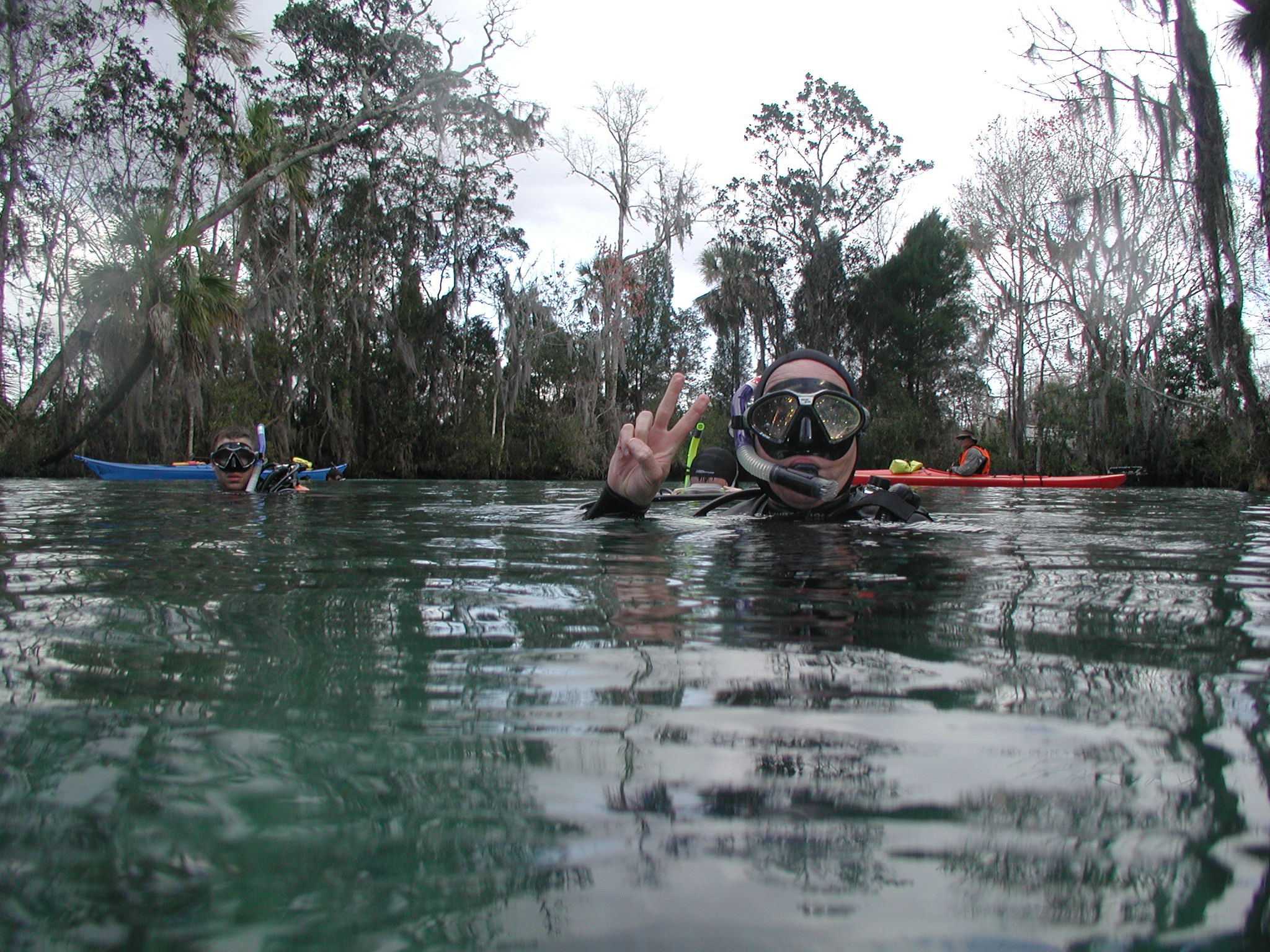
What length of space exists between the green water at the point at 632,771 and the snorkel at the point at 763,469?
1789 mm

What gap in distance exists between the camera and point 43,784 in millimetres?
776

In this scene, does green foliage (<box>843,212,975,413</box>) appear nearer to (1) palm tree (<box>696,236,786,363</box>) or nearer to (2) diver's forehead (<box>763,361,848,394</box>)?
(1) palm tree (<box>696,236,786,363</box>)

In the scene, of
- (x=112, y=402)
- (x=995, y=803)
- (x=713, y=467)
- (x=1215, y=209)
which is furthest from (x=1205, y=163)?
(x=112, y=402)

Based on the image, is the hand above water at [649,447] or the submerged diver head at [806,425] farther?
the submerged diver head at [806,425]

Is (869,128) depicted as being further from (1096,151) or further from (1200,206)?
(1200,206)

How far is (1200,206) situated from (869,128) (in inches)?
680

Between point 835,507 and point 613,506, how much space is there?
1.07m

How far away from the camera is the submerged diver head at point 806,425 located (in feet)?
12.6

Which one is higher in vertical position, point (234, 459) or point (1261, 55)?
point (1261, 55)

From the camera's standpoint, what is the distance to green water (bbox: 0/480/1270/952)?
0.58m

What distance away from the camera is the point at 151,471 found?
13758 mm

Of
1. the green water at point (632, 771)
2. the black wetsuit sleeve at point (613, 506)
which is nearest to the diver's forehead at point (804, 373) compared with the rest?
the black wetsuit sleeve at point (613, 506)

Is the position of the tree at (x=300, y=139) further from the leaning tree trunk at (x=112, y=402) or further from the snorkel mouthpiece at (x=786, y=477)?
the snorkel mouthpiece at (x=786, y=477)

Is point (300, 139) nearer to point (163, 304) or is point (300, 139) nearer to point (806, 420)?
point (163, 304)
